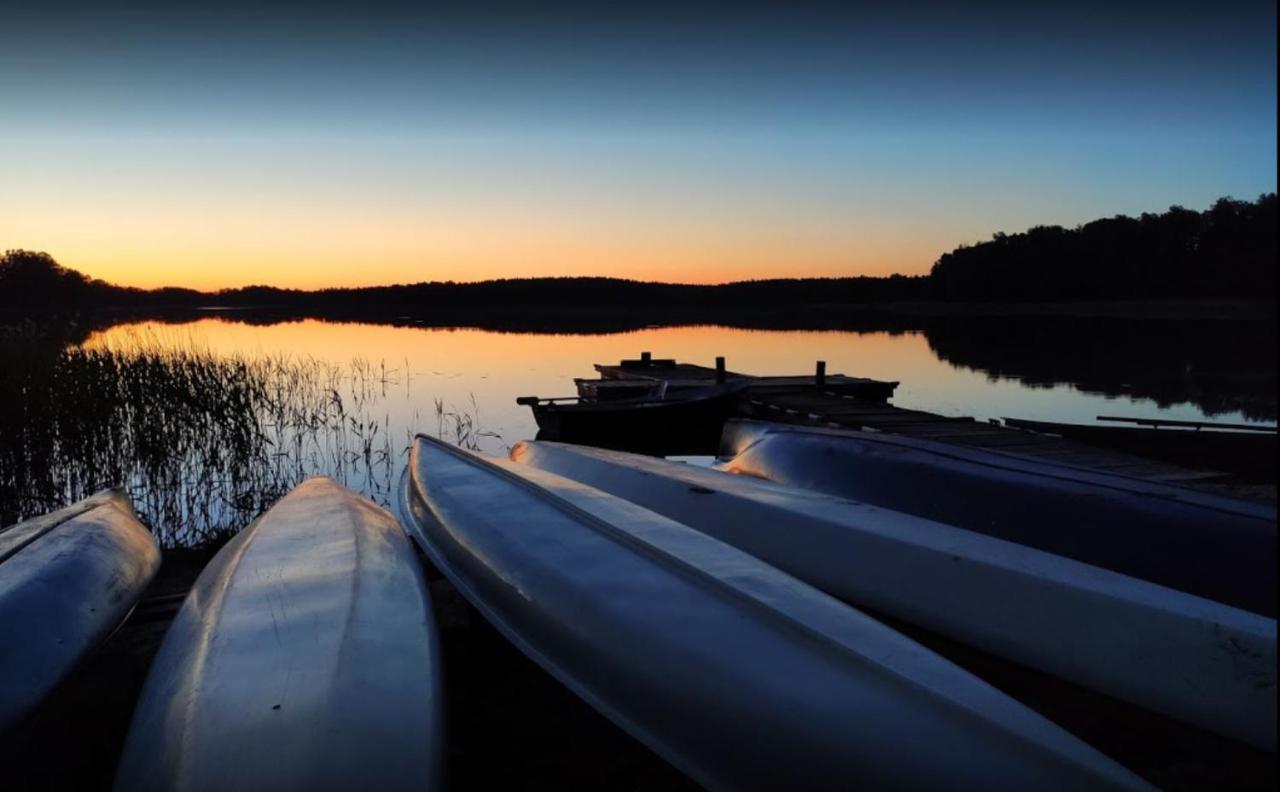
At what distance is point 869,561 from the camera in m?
4.10

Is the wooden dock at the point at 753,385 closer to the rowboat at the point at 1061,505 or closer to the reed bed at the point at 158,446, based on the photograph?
the reed bed at the point at 158,446

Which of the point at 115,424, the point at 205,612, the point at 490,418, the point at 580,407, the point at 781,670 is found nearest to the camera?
the point at 781,670

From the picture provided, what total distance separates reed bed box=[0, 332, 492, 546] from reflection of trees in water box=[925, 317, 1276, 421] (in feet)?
24.8

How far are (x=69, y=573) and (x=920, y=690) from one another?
3655 millimetres

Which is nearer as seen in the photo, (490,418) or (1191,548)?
(1191,548)

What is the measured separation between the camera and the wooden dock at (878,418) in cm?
728

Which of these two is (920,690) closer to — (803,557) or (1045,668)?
(1045,668)

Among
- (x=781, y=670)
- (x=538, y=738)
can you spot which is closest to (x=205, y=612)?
(x=538, y=738)

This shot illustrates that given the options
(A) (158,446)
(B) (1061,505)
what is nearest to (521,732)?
(B) (1061,505)

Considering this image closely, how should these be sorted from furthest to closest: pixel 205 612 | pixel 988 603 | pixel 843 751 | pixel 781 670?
pixel 988 603 < pixel 205 612 < pixel 781 670 < pixel 843 751

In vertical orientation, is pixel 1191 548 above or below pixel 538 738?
above

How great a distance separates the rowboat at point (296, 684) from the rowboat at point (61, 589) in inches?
15.3

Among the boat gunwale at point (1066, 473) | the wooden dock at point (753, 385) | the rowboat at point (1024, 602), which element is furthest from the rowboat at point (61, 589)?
the wooden dock at point (753, 385)

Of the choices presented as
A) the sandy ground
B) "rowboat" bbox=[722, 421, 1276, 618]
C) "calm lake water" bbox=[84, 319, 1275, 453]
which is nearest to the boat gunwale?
"rowboat" bbox=[722, 421, 1276, 618]
